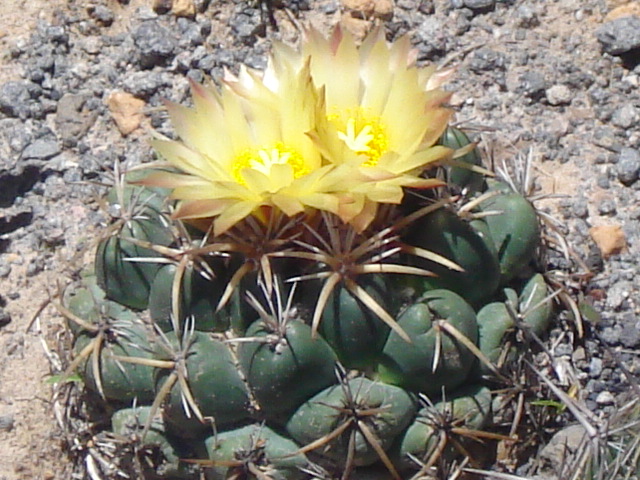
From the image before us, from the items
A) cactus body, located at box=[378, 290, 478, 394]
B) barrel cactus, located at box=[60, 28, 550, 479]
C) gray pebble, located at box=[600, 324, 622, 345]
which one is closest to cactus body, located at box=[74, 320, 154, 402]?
barrel cactus, located at box=[60, 28, 550, 479]

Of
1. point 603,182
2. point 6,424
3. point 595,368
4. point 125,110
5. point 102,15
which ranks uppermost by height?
point 102,15

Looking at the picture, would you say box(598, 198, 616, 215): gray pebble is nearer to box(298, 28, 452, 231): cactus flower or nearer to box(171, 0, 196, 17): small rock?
box(298, 28, 452, 231): cactus flower

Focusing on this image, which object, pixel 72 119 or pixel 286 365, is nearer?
pixel 286 365

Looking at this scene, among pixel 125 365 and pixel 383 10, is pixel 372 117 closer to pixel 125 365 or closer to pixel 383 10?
pixel 125 365

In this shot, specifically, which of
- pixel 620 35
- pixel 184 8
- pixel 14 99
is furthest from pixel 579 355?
pixel 14 99

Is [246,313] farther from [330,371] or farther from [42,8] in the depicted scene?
[42,8]

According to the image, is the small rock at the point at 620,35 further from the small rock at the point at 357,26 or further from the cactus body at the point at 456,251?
the cactus body at the point at 456,251

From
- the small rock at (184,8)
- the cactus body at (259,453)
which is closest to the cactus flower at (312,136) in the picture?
the cactus body at (259,453)
